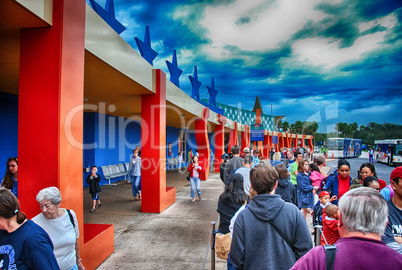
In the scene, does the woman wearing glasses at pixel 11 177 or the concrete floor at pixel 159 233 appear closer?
the concrete floor at pixel 159 233

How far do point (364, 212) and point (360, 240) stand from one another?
0.47 feet

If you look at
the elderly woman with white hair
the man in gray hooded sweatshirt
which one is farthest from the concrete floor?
the man in gray hooded sweatshirt

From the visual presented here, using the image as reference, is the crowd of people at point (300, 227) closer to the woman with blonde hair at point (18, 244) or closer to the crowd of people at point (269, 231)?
the crowd of people at point (269, 231)

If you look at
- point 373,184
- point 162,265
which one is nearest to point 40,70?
point 162,265

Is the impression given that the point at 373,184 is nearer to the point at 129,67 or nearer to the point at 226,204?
the point at 226,204

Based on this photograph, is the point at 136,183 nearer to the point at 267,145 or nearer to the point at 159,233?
the point at 159,233

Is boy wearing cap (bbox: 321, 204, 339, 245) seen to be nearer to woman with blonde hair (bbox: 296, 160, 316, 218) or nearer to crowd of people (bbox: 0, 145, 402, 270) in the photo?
crowd of people (bbox: 0, 145, 402, 270)

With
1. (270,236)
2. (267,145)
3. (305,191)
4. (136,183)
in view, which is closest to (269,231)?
(270,236)

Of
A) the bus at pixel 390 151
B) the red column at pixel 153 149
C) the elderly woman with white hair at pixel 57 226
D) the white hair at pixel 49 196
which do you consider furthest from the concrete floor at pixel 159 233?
the bus at pixel 390 151

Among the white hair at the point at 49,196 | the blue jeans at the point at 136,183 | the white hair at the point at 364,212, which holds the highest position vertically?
the white hair at the point at 364,212

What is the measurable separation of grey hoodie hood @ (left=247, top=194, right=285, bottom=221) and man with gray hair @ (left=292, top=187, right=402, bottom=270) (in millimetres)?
596

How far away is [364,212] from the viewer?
116 centimetres

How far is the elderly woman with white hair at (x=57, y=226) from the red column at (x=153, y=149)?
4.13 m

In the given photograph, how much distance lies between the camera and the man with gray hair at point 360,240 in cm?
104
